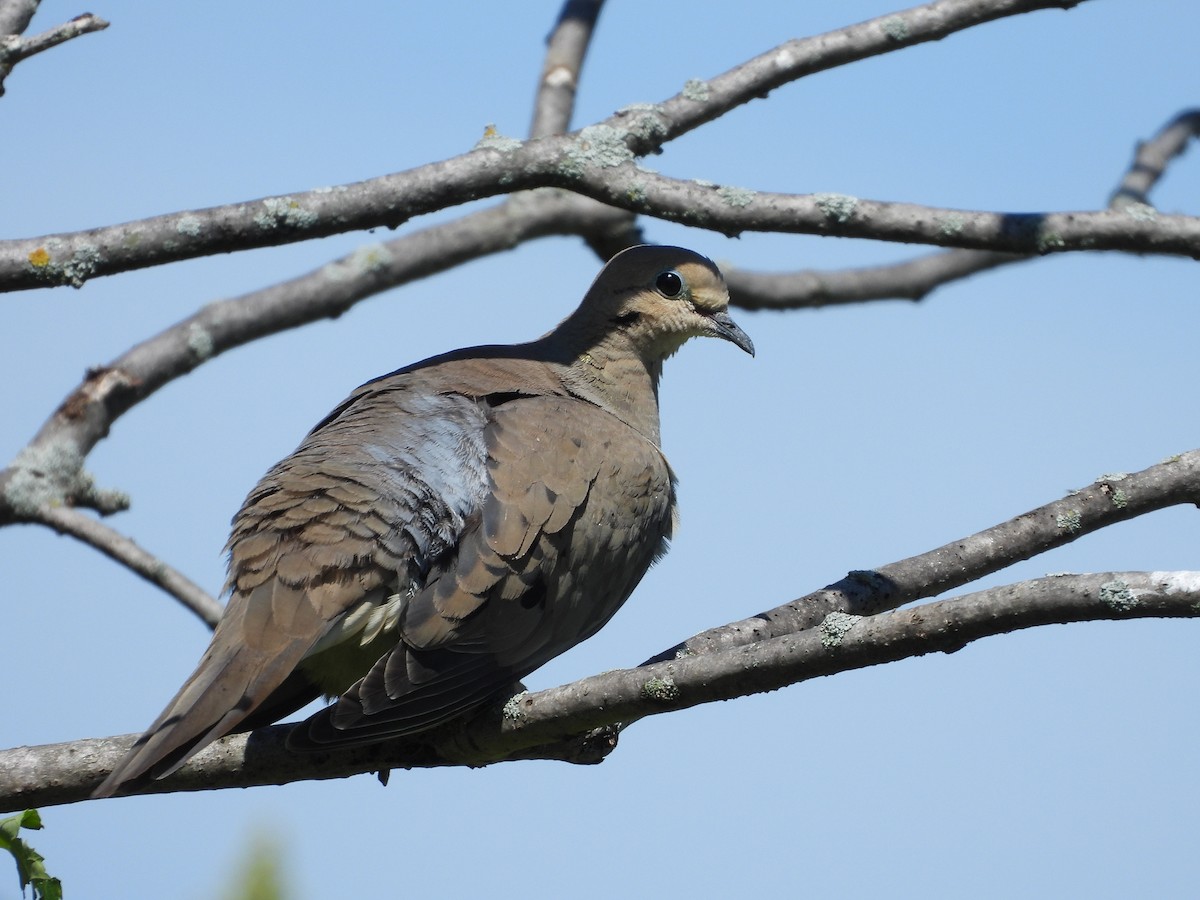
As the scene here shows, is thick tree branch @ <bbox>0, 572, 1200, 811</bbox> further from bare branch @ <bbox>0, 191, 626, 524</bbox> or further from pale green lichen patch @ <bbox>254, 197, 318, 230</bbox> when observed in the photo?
bare branch @ <bbox>0, 191, 626, 524</bbox>

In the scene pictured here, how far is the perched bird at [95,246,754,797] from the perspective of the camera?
117 inches

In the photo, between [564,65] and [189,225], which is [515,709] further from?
[564,65]

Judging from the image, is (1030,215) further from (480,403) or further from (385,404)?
(385,404)

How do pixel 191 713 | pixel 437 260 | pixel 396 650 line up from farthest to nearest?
pixel 437 260 → pixel 396 650 → pixel 191 713

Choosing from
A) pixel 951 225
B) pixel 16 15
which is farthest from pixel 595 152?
pixel 16 15

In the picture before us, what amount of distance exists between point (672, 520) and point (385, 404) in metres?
0.98

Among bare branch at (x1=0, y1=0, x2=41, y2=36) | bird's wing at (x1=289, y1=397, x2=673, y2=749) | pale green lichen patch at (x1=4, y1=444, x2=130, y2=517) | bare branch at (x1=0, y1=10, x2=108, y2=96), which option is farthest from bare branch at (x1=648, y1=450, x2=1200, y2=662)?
pale green lichen patch at (x1=4, y1=444, x2=130, y2=517)

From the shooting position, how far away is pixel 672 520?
14.0 ft

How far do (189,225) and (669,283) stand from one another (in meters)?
1.94

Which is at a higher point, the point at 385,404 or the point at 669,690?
the point at 385,404

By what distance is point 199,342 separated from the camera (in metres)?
5.17

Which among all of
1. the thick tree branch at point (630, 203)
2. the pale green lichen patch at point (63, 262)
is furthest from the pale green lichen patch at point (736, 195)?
the pale green lichen patch at point (63, 262)

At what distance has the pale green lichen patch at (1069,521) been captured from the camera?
2871 mm

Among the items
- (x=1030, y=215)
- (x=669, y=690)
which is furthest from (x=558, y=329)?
(x=669, y=690)
